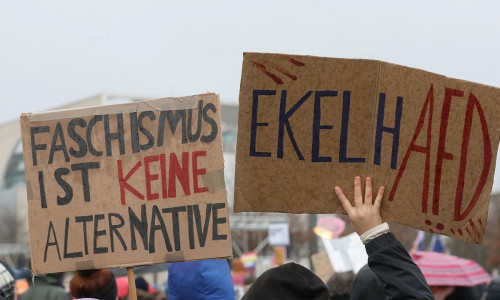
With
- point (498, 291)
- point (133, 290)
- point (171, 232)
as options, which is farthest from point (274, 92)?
point (498, 291)

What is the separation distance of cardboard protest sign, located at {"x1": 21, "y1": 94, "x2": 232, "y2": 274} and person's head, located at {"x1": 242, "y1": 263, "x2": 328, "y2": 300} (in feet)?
1.87

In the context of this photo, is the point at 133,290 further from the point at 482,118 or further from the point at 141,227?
the point at 482,118

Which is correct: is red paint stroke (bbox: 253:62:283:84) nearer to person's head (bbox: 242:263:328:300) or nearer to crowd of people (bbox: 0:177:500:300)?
crowd of people (bbox: 0:177:500:300)

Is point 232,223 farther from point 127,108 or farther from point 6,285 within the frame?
point 127,108

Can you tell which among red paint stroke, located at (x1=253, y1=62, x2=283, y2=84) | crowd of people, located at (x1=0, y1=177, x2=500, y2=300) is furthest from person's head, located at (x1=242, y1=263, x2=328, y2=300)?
red paint stroke, located at (x1=253, y1=62, x2=283, y2=84)

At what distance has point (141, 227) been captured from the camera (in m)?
4.07

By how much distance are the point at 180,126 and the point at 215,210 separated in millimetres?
400

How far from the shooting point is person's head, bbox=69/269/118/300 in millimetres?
6023

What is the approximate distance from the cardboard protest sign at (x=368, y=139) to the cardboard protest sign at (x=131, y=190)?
0.26 m

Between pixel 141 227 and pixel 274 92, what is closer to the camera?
pixel 274 92

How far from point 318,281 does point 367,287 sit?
92 centimetres

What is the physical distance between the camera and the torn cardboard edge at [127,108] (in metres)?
4.07

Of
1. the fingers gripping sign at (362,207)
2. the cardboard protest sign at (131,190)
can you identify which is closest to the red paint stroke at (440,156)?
the fingers gripping sign at (362,207)

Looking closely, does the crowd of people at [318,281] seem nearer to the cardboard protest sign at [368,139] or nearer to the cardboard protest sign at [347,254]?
the cardboard protest sign at [368,139]
